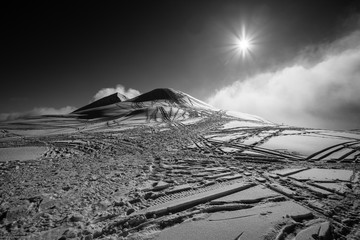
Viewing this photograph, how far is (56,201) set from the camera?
429 centimetres

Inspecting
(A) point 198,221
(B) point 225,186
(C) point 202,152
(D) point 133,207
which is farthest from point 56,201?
(C) point 202,152

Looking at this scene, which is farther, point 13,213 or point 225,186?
point 225,186

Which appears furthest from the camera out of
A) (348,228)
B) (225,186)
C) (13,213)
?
(225,186)

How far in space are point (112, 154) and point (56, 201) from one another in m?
4.37

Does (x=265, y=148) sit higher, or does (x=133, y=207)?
(x=265, y=148)

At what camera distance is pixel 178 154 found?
8.45 metres

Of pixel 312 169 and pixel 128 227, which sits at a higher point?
pixel 312 169

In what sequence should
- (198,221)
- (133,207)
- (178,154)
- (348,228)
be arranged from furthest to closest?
(178,154)
(133,207)
(198,221)
(348,228)

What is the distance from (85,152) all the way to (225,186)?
7.86 meters

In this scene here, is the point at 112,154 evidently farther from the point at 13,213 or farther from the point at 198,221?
the point at 198,221

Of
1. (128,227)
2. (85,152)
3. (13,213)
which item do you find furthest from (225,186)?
(85,152)

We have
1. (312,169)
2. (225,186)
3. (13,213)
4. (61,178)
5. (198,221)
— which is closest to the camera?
(198,221)

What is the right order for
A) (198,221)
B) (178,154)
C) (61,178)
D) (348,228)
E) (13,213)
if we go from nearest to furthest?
(348,228), (198,221), (13,213), (61,178), (178,154)

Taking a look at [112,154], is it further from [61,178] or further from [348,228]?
[348,228]
